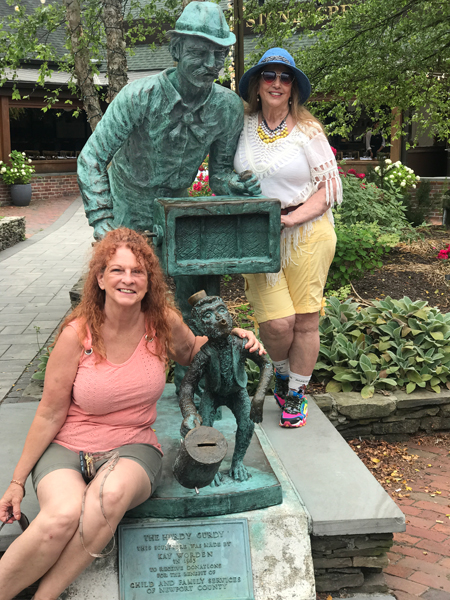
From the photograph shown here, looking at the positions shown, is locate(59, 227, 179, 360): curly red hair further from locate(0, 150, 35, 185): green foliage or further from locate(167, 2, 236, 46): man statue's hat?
locate(0, 150, 35, 185): green foliage

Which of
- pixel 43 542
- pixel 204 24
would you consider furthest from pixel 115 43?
pixel 43 542

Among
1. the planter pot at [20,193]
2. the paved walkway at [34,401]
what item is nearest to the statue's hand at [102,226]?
the paved walkway at [34,401]

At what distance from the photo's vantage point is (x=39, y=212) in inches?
634

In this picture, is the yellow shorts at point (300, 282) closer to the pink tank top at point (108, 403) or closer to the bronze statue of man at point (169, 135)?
the bronze statue of man at point (169, 135)

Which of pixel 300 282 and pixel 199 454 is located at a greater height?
pixel 300 282

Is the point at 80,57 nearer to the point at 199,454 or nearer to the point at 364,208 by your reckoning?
the point at 364,208

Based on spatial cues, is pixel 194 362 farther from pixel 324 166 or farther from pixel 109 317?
pixel 324 166

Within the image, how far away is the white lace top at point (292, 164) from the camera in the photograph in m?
3.15

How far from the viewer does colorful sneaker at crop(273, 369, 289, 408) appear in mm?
3638

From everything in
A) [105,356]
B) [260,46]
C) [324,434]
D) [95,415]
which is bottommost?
[324,434]

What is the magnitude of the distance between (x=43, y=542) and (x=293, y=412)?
1.66m

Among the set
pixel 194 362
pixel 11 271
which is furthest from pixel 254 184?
pixel 11 271

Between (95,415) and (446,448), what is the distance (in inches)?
99.4

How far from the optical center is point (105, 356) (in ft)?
8.27
